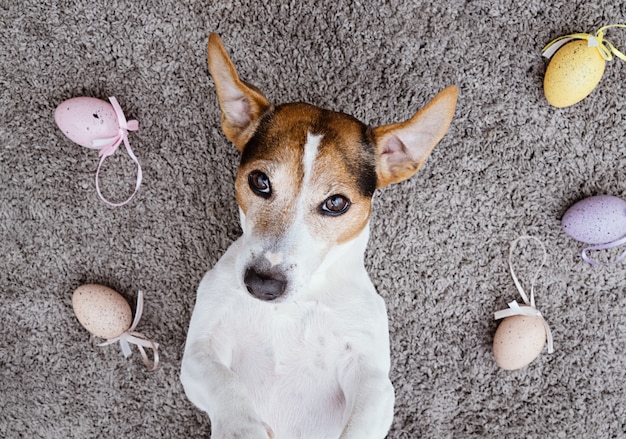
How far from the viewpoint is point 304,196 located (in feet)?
8.21

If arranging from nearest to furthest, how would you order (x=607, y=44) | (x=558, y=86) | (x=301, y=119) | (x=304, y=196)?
(x=304, y=196), (x=301, y=119), (x=558, y=86), (x=607, y=44)

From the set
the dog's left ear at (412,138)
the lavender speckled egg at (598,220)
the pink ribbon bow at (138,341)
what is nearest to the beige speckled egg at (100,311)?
the pink ribbon bow at (138,341)

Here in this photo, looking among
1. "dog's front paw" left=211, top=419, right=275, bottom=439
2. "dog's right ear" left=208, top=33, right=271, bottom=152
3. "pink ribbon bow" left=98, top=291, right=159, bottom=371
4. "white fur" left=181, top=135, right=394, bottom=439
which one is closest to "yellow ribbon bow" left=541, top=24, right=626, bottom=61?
"white fur" left=181, top=135, right=394, bottom=439

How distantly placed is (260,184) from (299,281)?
1.51 ft

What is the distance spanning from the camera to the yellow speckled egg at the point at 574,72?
322 centimetres

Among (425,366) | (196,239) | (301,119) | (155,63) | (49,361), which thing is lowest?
(49,361)

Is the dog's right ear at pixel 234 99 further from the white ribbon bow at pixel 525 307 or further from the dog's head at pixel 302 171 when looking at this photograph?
the white ribbon bow at pixel 525 307

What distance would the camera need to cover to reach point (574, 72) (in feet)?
10.6

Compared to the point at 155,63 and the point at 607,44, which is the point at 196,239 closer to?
the point at 155,63

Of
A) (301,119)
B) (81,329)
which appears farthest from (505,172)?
(81,329)

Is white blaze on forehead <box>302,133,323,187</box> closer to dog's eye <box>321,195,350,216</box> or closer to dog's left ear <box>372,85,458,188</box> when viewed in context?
dog's eye <box>321,195,350,216</box>

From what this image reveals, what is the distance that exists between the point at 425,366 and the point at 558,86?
1.82 meters

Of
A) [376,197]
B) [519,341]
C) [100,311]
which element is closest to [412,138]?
[376,197]

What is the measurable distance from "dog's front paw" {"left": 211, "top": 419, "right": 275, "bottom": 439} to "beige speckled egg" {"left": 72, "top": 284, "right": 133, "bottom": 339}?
49.8 inches
